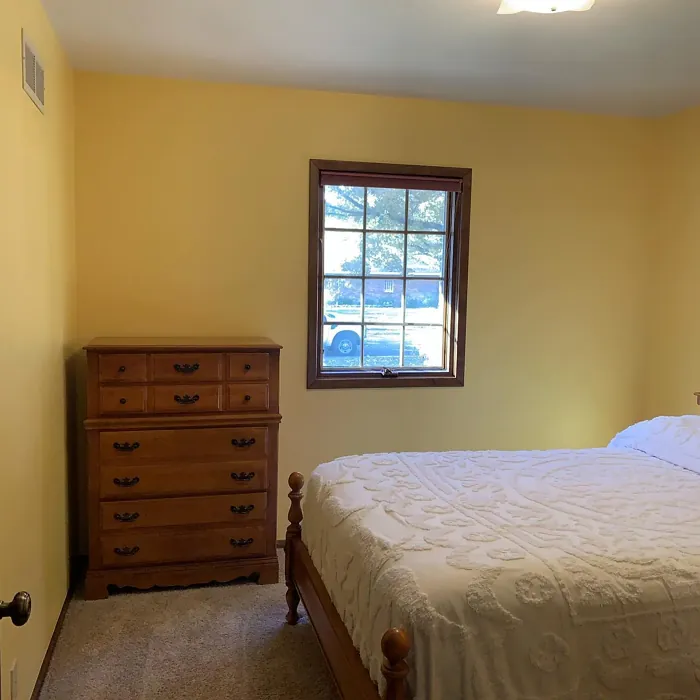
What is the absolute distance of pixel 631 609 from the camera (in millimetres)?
1812

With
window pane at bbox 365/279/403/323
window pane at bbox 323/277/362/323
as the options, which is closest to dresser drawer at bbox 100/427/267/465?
window pane at bbox 323/277/362/323

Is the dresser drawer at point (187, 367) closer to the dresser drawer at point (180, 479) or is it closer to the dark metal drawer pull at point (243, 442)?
the dark metal drawer pull at point (243, 442)

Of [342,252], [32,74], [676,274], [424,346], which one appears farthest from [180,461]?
[676,274]

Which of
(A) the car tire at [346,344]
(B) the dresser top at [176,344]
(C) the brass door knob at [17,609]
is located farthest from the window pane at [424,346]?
(C) the brass door knob at [17,609]

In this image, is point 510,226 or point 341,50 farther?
point 510,226

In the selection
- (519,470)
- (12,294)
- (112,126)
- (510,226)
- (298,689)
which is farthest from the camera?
(510,226)

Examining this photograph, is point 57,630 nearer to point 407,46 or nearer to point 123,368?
point 123,368

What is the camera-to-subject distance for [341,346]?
3922 mm

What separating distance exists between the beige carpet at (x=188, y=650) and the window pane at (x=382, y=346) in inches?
54.6

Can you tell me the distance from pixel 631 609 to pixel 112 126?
10.2 feet

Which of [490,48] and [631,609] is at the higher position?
[490,48]

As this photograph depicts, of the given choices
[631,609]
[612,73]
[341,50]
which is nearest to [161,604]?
[631,609]

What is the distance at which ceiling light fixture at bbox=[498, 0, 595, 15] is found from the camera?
91.0 inches

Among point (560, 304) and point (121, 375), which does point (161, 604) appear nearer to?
point (121, 375)
